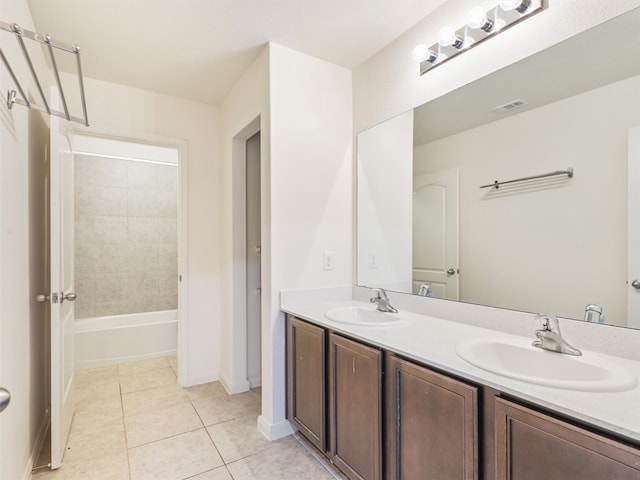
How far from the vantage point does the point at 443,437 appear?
1.11 meters

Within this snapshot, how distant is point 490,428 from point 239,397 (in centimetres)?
214

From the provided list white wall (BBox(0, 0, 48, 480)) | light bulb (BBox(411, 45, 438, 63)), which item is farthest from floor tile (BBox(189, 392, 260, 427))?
light bulb (BBox(411, 45, 438, 63))

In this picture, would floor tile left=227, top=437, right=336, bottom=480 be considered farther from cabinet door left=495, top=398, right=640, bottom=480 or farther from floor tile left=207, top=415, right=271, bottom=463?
cabinet door left=495, top=398, right=640, bottom=480

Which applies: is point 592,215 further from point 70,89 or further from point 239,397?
point 70,89

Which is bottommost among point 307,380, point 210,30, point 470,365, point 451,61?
point 307,380

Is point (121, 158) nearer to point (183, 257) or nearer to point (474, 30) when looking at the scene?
point (183, 257)

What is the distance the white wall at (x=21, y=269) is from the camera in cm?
138

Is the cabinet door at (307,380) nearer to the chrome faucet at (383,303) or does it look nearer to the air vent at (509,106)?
the chrome faucet at (383,303)

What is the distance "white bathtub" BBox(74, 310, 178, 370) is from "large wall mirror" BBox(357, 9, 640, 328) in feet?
8.77

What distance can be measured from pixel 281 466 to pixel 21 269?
5.42 feet

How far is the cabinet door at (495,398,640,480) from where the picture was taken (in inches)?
29.6

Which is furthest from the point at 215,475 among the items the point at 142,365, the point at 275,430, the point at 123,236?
the point at 123,236

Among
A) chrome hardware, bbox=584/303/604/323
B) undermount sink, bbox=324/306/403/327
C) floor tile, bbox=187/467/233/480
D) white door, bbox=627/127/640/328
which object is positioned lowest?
floor tile, bbox=187/467/233/480

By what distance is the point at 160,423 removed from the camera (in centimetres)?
227
